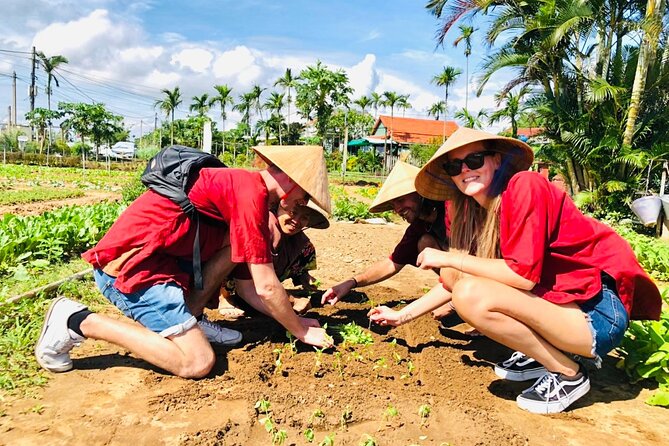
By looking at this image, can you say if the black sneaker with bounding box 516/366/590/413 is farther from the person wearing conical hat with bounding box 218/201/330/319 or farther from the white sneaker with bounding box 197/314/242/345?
the white sneaker with bounding box 197/314/242/345

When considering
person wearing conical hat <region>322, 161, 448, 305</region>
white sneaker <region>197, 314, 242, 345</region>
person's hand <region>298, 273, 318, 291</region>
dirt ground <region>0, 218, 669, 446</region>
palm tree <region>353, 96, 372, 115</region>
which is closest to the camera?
dirt ground <region>0, 218, 669, 446</region>

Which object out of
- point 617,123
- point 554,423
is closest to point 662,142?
point 617,123

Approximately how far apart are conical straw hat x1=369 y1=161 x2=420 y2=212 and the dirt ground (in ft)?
3.09

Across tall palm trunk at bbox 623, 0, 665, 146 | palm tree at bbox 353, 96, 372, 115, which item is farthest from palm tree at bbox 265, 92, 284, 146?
tall palm trunk at bbox 623, 0, 665, 146

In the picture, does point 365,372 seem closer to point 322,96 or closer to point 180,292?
point 180,292

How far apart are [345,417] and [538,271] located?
112 cm

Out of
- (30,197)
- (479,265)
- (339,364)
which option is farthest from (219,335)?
(30,197)

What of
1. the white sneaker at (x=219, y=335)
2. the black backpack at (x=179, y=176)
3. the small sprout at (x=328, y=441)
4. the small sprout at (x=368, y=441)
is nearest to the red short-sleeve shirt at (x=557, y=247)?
the small sprout at (x=368, y=441)

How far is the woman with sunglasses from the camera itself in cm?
240

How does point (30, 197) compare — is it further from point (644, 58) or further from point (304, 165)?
point (644, 58)

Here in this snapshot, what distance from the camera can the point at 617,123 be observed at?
12.8 m

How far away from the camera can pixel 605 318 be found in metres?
2.54

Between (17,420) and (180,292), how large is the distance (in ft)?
3.08

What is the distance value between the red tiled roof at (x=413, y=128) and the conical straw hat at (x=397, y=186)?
39.8m
